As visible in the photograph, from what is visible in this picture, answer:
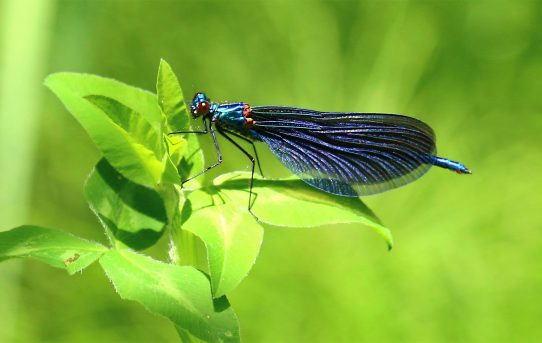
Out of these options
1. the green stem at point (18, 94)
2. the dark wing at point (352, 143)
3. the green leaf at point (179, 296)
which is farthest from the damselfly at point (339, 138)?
the green stem at point (18, 94)

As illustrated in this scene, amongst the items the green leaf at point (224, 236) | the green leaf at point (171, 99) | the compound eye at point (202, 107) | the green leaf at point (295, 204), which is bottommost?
the green leaf at point (224, 236)

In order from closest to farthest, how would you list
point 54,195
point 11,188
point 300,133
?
point 300,133 < point 11,188 < point 54,195

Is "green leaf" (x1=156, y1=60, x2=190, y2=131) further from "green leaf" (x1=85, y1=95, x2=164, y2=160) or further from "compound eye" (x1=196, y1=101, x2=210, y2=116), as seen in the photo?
"compound eye" (x1=196, y1=101, x2=210, y2=116)

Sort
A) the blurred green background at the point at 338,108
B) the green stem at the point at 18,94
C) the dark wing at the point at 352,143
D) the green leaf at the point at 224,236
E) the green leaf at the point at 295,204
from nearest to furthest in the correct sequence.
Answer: the green leaf at the point at 224,236 → the green leaf at the point at 295,204 → the dark wing at the point at 352,143 → the green stem at the point at 18,94 → the blurred green background at the point at 338,108

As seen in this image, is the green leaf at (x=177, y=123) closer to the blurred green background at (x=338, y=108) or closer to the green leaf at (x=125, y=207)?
the green leaf at (x=125, y=207)

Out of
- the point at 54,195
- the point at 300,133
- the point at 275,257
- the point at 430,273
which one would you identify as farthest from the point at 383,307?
the point at 54,195

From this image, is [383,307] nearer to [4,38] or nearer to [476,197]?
[476,197]

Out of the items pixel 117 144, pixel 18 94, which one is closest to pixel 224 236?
pixel 117 144
